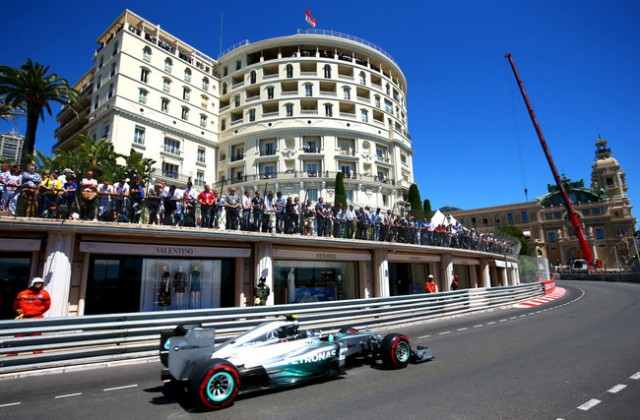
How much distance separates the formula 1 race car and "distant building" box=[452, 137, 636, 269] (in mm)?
86327

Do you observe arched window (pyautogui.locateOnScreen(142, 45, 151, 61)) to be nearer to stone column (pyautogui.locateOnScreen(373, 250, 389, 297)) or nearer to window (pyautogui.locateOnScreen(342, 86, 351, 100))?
window (pyautogui.locateOnScreen(342, 86, 351, 100))

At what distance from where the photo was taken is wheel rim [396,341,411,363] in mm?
7048

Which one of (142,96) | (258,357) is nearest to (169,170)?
(142,96)

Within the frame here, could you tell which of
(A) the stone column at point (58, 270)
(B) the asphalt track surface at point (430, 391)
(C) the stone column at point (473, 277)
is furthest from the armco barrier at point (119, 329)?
(C) the stone column at point (473, 277)

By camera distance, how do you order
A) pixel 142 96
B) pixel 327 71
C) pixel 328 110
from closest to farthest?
pixel 142 96
pixel 328 110
pixel 327 71

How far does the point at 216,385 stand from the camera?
5.16 metres

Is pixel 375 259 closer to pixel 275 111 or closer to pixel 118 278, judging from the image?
pixel 118 278

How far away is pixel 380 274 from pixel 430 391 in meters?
11.9

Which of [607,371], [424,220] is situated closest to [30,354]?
[607,371]

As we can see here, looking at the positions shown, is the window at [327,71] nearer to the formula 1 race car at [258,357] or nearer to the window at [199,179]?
the window at [199,179]

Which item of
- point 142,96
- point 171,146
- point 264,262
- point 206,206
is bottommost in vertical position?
point 264,262

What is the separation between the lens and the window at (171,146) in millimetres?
40438

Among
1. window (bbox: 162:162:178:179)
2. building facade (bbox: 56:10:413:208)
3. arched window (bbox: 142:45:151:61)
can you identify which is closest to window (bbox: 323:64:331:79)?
building facade (bbox: 56:10:413:208)

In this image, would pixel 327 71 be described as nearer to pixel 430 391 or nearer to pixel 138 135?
pixel 138 135
